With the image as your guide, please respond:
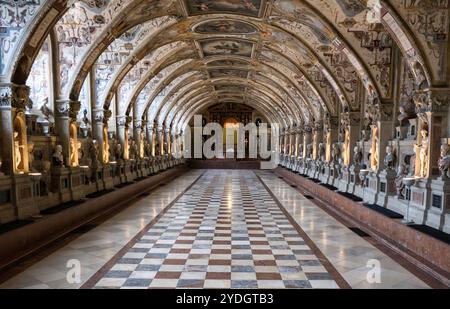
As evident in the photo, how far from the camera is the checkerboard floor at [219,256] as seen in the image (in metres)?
5.86

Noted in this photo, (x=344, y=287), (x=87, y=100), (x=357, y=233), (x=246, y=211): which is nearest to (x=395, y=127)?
(x=357, y=233)

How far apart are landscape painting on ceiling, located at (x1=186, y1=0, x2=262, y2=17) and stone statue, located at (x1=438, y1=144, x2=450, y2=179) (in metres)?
6.59

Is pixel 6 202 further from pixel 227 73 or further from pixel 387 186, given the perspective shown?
pixel 227 73

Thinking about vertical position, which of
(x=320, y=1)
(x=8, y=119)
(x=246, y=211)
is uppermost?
(x=320, y=1)

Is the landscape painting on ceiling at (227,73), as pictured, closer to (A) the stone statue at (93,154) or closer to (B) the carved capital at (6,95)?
(A) the stone statue at (93,154)

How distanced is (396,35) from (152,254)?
719 centimetres

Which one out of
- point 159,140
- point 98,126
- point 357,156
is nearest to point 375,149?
point 357,156

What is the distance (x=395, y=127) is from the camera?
36.3ft

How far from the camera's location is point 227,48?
17297mm

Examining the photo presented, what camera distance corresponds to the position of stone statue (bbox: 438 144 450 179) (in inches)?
296

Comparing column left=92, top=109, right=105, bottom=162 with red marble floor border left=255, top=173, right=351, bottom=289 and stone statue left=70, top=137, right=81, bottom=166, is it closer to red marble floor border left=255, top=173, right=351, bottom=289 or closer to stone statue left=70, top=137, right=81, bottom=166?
stone statue left=70, top=137, right=81, bottom=166

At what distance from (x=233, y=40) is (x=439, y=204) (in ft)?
34.9

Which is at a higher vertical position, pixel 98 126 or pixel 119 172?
pixel 98 126

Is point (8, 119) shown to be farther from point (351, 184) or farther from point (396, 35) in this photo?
point (351, 184)
